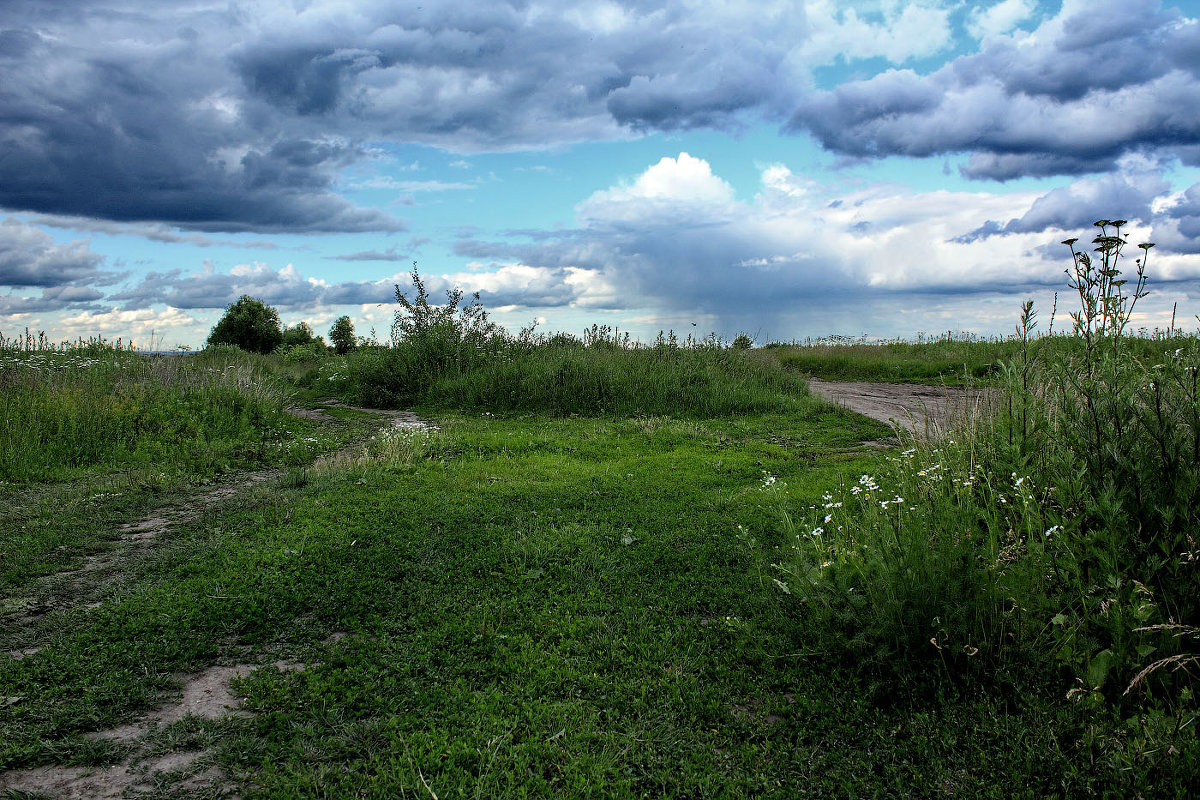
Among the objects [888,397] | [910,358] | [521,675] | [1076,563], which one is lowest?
[521,675]

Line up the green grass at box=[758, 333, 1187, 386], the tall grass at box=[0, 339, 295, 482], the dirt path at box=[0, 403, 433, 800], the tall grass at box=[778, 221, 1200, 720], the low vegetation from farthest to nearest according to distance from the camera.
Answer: the green grass at box=[758, 333, 1187, 386], the tall grass at box=[0, 339, 295, 482], the tall grass at box=[778, 221, 1200, 720], the low vegetation, the dirt path at box=[0, 403, 433, 800]

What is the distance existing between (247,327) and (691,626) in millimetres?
34892

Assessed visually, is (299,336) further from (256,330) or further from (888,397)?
(888,397)

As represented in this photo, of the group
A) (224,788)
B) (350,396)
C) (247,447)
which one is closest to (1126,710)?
(224,788)

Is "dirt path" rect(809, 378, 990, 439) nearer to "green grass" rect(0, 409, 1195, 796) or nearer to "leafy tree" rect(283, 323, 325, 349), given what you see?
"green grass" rect(0, 409, 1195, 796)

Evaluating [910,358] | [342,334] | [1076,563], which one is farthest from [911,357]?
[342,334]

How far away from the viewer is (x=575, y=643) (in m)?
3.62

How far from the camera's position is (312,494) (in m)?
6.53

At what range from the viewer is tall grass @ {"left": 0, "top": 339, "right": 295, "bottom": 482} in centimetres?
811

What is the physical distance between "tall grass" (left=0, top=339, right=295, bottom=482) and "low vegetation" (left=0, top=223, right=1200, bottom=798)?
2.09 m

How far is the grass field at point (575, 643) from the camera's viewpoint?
2.67m

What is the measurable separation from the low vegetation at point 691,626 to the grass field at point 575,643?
0.06 feet

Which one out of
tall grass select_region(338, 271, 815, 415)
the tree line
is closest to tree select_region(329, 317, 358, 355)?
the tree line

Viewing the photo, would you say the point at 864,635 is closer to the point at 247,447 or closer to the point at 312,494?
the point at 312,494
